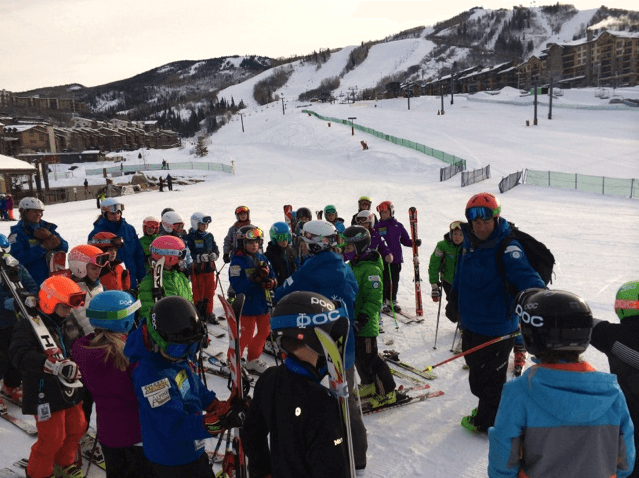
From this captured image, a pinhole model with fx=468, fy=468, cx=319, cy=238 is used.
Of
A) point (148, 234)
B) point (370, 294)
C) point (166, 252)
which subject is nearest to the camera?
point (370, 294)

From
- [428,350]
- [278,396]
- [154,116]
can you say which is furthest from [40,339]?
[154,116]

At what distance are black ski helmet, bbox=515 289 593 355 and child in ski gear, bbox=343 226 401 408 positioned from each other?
8.45 feet

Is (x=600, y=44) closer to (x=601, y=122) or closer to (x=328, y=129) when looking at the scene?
(x=601, y=122)

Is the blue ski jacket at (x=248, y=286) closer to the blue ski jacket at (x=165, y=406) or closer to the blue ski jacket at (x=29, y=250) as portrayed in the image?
the blue ski jacket at (x=29, y=250)

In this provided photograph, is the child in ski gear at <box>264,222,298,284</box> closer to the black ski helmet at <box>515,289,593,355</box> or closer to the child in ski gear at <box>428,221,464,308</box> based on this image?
the child in ski gear at <box>428,221,464,308</box>

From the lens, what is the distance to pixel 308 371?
7.23 ft

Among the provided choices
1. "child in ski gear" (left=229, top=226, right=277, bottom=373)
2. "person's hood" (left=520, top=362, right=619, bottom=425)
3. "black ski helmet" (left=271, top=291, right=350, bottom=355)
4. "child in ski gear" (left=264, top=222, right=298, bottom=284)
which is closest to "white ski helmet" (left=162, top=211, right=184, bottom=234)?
"child in ski gear" (left=264, top=222, right=298, bottom=284)

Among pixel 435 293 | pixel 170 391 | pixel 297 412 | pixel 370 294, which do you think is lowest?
pixel 435 293

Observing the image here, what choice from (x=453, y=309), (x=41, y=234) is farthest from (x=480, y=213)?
(x=41, y=234)

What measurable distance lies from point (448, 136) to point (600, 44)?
200ft

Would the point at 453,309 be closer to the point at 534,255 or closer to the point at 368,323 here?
the point at 368,323

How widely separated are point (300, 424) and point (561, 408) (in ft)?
3.74

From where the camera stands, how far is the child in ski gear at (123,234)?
22.7ft

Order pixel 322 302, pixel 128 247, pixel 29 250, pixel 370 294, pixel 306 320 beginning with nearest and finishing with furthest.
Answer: pixel 306 320 < pixel 322 302 < pixel 370 294 < pixel 29 250 < pixel 128 247
